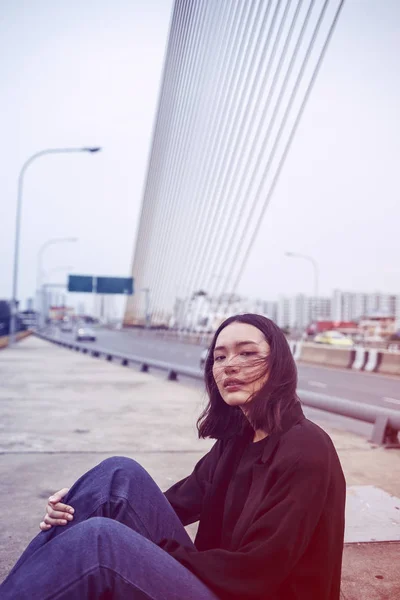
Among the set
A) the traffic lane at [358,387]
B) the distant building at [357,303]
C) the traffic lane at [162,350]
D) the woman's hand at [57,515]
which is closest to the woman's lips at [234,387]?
the woman's hand at [57,515]

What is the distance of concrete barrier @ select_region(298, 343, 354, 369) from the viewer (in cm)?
2289

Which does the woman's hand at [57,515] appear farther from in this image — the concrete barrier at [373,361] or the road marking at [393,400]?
the concrete barrier at [373,361]

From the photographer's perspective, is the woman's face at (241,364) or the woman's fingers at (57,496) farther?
the woman's fingers at (57,496)

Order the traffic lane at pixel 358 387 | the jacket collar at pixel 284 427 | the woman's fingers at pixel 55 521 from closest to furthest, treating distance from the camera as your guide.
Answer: the jacket collar at pixel 284 427, the woman's fingers at pixel 55 521, the traffic lane at pixel 358 387

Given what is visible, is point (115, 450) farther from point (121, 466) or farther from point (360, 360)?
point (360, 360)

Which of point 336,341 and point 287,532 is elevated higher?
point 287,532

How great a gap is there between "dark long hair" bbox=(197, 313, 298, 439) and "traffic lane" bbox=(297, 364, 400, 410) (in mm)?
9109

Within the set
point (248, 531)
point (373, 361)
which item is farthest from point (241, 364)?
point (373, 361)

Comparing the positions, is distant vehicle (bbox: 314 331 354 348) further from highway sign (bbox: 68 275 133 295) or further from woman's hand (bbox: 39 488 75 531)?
woman's hand (bbox: 39 488 75 531)

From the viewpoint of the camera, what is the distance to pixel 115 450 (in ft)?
20.2

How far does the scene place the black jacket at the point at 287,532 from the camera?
1.71m

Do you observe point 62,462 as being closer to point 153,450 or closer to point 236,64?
point 153,450

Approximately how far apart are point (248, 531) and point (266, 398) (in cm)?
41

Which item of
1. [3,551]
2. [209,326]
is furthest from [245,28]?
[3,551]
